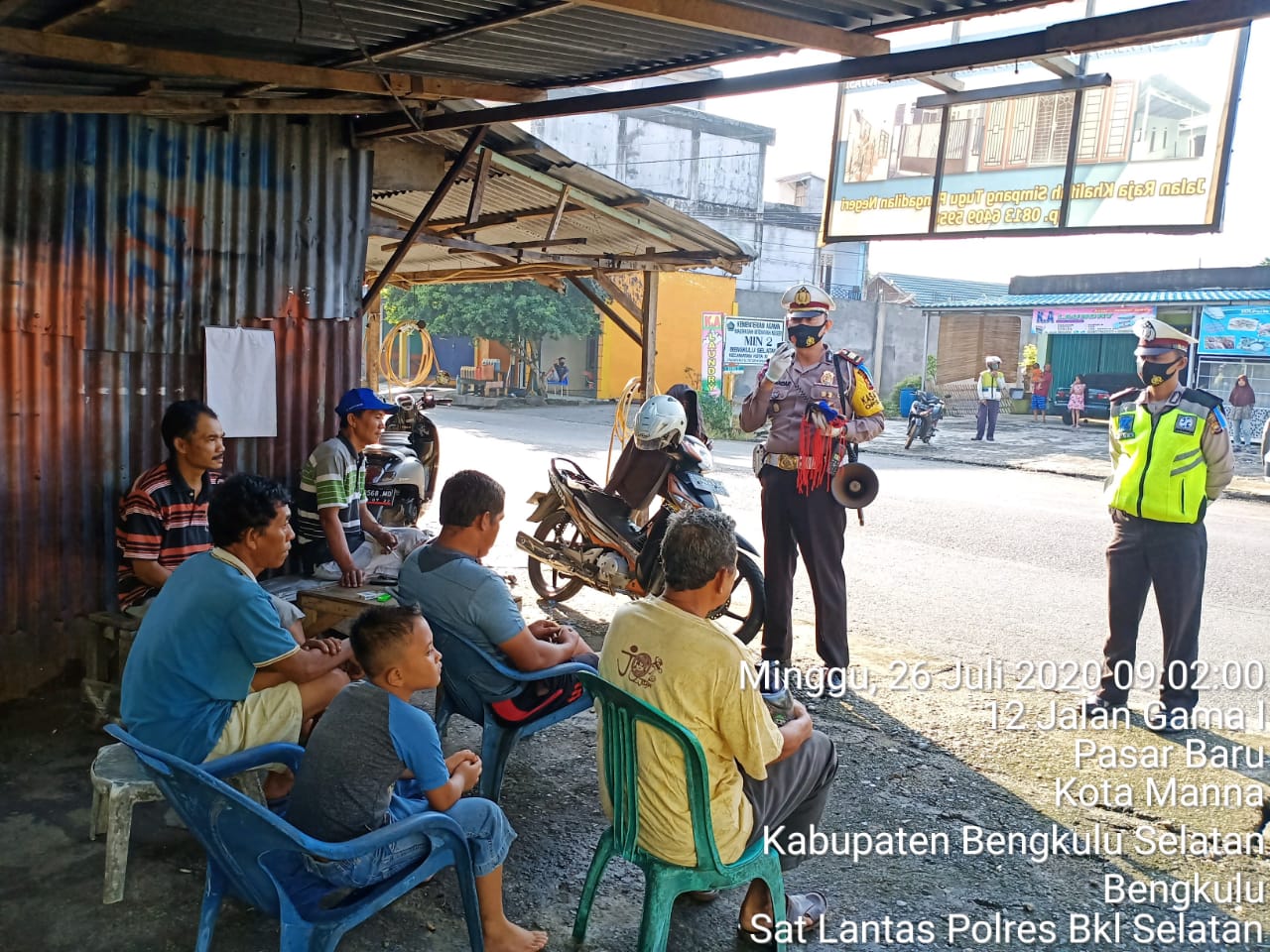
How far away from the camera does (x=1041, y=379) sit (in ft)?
87.8

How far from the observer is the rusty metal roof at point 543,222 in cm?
653

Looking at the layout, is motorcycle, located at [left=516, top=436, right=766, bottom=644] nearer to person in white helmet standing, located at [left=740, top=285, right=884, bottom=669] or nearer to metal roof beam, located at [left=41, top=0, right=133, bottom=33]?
person in white helmet standing, located at [left=740, top=285, right=884, bottom=669]

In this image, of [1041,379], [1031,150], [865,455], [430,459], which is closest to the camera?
[1031,150]

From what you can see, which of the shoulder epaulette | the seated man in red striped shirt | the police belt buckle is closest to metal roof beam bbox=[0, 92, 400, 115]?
the seated man in red striped shirt

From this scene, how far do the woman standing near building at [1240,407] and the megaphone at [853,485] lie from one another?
62.1ft

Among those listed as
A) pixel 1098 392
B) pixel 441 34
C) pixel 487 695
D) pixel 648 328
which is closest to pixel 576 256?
pixel 648 328

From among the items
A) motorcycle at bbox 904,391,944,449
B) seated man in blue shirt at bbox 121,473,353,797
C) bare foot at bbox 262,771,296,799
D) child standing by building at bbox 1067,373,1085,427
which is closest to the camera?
seated man in blue shirt at bbox 121,473,353,797

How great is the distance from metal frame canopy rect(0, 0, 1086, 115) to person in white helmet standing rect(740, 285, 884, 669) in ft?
5.50

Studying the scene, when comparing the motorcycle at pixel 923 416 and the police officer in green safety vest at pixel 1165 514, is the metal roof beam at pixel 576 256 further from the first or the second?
the motorcycle at pixel 923 416

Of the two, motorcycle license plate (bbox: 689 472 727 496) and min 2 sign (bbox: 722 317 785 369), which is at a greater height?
min 2 sign (bbox: 722 317 785 369)

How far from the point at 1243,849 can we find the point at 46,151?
19.3 ft

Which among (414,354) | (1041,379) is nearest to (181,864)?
(1041,379)

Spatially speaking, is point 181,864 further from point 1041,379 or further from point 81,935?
point 1041,379

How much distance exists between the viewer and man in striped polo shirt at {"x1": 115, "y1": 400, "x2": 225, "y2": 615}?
14.2 ft
